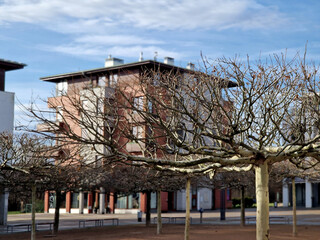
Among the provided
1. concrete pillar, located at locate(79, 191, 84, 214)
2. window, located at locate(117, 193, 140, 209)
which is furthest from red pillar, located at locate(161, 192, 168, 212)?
concrete pillar, located at locate(79, 191, 84, 214)

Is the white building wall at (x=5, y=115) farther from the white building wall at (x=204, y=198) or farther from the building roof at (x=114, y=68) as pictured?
the white building wall at (x=204, y=198)

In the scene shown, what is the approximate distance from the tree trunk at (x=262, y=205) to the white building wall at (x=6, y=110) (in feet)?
106

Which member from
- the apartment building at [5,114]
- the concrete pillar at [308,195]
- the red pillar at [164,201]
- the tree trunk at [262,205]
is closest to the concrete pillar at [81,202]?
the red pillar at [164,201]

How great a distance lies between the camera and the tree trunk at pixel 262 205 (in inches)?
626

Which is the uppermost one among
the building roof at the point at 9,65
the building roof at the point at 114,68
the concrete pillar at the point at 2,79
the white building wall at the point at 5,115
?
the building roof at the point at 114,68

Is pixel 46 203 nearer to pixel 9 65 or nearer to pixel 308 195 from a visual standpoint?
pixel 9 65

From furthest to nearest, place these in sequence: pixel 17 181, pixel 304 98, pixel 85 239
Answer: pixel 85 239 < pixel 17 181 < pixel 304 98

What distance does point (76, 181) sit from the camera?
29.3m

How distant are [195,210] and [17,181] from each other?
43.9 meters

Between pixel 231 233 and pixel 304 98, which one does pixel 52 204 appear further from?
pixel 304 98

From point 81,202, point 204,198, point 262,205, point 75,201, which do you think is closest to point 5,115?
point 81,202

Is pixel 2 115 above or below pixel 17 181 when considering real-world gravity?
above

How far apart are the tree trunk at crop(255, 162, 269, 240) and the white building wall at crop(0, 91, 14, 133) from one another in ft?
106

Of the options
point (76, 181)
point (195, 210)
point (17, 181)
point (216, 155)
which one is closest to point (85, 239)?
point (76, 181)
